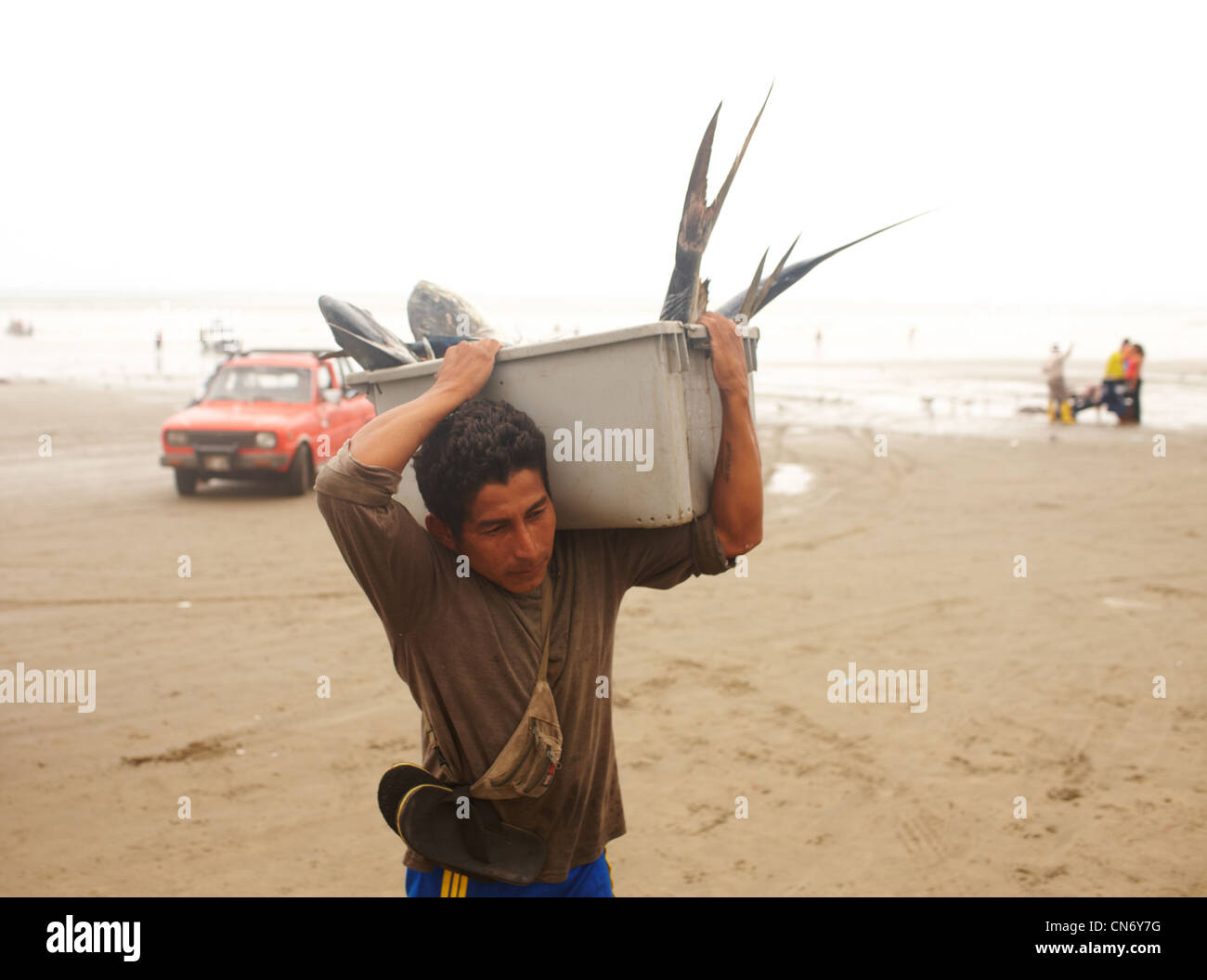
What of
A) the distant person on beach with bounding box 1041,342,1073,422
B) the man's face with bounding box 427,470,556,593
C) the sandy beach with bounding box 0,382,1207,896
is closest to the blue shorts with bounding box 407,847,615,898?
the man's face with bounding box 427,470,556,593

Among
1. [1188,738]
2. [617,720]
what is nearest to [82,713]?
[617,720]

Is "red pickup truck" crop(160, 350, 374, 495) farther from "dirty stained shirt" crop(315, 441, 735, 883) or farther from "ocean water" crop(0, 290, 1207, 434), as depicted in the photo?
"dirty stained shirt" crop(315, 441, 735, 883)

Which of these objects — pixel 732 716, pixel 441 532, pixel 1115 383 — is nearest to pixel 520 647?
pixel 441 532

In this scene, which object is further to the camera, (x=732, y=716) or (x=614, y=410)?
(x=732, y=716)

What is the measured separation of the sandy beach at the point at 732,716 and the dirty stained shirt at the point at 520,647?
76.2 inches

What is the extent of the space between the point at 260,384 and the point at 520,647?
464 inches

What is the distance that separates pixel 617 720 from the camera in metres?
5.40

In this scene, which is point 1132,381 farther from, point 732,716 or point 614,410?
point 614,410

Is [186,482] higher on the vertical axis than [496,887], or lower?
higher

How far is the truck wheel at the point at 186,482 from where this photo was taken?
1185 cm

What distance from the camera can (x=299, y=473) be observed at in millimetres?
11953

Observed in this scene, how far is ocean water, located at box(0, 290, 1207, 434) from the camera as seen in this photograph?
65.2 feet

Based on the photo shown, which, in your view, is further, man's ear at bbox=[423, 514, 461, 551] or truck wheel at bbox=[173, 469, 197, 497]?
truck wheel at bbox=[173, 469, 197, 497]
